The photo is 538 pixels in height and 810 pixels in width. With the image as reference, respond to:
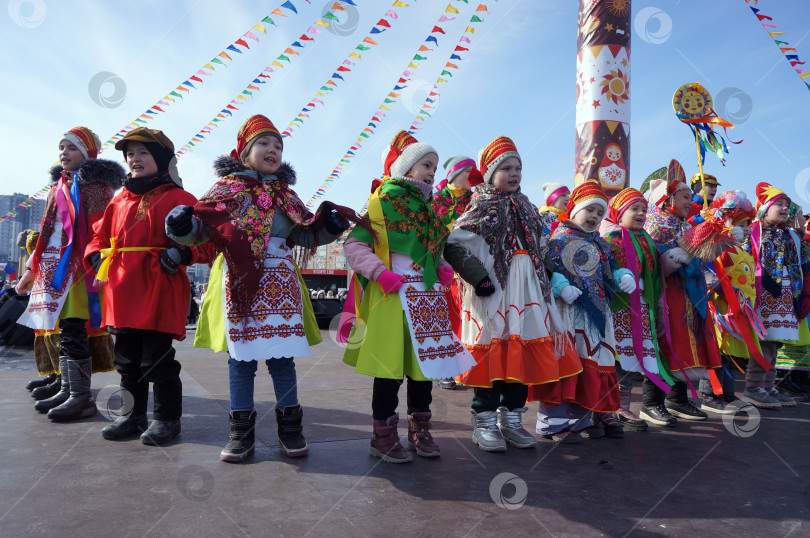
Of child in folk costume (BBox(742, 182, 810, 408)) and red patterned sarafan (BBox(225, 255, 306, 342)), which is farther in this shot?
child in folk costume (BBox(742, 182, 810, 408))

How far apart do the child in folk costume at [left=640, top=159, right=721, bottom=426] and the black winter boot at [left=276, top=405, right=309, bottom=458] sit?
95.9 inches

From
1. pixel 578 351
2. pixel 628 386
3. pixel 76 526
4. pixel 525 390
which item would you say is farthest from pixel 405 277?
pixel 628 386

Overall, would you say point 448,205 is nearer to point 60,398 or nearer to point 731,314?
point 731,314

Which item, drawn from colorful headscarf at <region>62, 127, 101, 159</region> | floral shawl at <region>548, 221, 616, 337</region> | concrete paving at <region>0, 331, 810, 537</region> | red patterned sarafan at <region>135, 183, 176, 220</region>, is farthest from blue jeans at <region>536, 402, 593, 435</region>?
colorful headscarf at <region>62, 127, 101, 159</region>

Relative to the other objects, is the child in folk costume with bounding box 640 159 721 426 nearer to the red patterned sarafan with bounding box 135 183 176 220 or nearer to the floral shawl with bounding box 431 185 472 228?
the floral shawl with bounding box 431 185 472 228

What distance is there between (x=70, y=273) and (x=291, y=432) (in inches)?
77.3

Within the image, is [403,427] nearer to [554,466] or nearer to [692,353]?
[554,466]

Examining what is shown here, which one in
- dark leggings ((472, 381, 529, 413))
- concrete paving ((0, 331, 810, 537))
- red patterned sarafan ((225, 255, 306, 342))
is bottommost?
concrete paving ((0, 331, 810, 537))

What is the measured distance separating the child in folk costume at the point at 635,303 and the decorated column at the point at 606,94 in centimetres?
547

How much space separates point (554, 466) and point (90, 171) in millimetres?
3371

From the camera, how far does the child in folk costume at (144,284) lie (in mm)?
3027

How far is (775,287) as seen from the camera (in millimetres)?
4898

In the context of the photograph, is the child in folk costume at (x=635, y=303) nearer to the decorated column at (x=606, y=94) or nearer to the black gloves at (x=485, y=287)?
the black gloves at (x=485, y=287)

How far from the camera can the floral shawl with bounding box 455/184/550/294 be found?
321 centimetres
